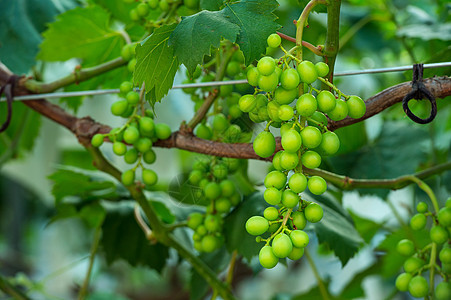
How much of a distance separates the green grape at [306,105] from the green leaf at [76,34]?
459 millimetres

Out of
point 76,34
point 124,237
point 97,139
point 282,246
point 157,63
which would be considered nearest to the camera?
point 282,246

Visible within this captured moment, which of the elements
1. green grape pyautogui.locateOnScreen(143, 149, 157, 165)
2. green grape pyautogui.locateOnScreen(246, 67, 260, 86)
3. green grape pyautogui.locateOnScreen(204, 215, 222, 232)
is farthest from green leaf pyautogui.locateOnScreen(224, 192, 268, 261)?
green grape pyautogui.locateOnScreen(246, 67, 260, 86)

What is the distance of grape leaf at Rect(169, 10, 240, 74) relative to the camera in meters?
0.44

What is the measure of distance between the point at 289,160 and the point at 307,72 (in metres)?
0.07

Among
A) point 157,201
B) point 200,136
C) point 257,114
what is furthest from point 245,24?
point 157,201

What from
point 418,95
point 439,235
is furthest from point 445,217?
point 418,95

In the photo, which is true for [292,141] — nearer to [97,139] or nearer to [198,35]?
[198,35]

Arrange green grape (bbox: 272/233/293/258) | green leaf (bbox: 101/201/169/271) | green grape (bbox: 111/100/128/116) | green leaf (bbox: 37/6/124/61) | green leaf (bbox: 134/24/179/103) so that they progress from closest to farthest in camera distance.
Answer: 1. green grape (bbox: 272/233/293/258)
2. green leaf (bbox: 134/24/179/103)
3. green grape (bbox: 111/100/128/116)
4. green leaf (bbox: 37/6/124/61)
5. green leaf (bbox: 101/201/169/271)

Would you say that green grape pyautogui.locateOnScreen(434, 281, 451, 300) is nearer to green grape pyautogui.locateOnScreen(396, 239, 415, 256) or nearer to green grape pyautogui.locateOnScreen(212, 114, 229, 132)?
green grape pyautogui.locateOnScreen(396, 239, 415, 256)

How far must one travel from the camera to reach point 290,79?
15.0 inches

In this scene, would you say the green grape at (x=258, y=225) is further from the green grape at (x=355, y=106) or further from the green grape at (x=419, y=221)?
the green grape at (x=419, y=221)

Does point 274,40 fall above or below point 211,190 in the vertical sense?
above

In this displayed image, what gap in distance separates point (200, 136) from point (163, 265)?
0.34 metres

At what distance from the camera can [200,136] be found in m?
0.62
